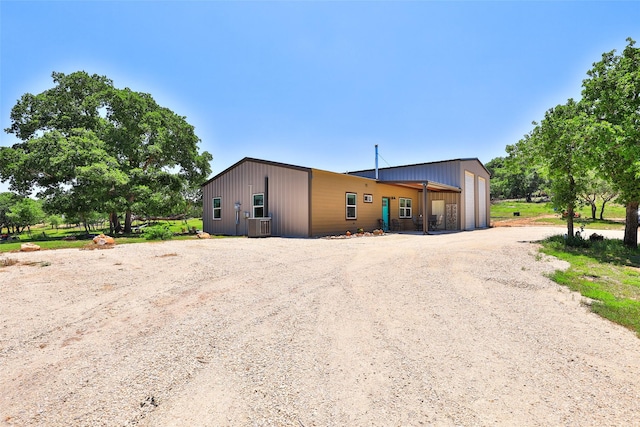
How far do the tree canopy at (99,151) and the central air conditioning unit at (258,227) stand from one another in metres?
6.73

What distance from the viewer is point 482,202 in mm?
24422

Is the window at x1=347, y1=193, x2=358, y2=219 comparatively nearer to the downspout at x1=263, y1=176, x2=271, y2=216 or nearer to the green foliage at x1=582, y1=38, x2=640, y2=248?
the downspout at x1=263, y1=176, x2=271, y2=216

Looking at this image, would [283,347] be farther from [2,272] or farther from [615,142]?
[615,142]

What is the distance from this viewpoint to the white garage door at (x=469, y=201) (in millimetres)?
21344

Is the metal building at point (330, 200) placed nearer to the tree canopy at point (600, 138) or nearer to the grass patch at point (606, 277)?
the tree canopy at point (600, 138)

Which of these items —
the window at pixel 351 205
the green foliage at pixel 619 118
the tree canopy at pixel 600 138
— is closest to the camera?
the green foliage at pixel 619 118

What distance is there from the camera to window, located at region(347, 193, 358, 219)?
643 inches

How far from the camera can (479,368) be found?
2.71m

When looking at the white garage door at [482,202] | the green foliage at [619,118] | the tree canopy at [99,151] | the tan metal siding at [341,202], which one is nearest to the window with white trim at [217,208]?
the tree canopy at [99,151]

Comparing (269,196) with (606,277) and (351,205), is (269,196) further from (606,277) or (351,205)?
(606,277)

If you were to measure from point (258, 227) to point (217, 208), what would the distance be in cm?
487

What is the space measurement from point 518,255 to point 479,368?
7.09 metres

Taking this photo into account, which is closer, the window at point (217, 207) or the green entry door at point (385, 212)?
the window at point (217, 207)

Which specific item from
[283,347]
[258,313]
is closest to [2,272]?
[258,313]
